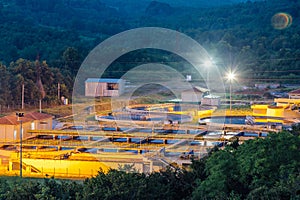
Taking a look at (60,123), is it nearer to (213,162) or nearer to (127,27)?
(213,162)

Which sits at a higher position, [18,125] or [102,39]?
[102,39]

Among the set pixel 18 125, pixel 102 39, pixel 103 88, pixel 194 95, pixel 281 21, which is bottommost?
pixel 18 125

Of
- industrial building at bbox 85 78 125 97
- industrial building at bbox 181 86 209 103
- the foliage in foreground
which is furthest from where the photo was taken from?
industrial building at bbox 85 78 125 97

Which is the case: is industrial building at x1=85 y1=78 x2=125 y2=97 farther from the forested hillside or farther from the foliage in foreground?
the foliage in foreground

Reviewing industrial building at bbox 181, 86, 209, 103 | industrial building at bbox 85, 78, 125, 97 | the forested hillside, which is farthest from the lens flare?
industrial building at bbox 181, 86, 209, 103

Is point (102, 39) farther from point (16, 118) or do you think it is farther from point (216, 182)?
point (216, 182)

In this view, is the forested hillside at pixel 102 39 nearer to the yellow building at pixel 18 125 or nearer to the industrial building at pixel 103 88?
the industrial building at pixel 103 88

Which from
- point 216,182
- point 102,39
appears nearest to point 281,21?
point 102,39
